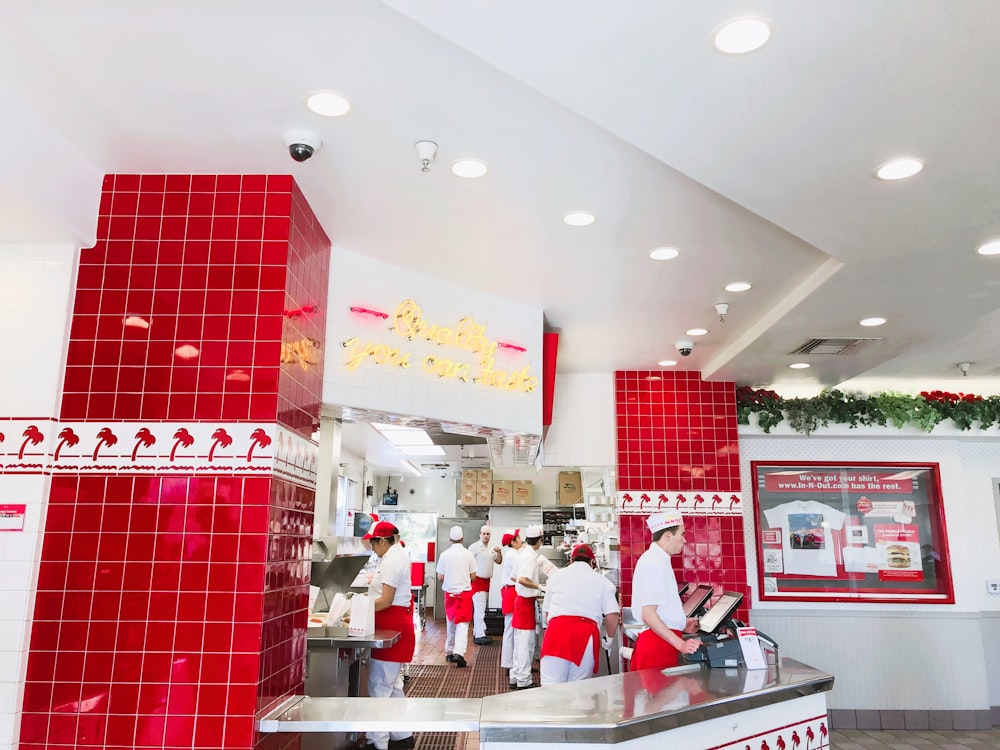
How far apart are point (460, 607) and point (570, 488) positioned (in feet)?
10.00

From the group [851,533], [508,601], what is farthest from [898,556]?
[508,601]

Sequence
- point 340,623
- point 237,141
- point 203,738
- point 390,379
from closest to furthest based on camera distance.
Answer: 1. point 203,738
2. point 237,141
3. point 390,379
4. point 340,623

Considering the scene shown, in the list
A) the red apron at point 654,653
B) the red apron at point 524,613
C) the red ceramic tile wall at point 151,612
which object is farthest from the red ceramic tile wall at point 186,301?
the red apron at point 524,613

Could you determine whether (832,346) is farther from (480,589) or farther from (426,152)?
(480,589)

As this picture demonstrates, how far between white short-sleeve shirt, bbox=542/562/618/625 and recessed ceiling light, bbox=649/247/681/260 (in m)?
2.32

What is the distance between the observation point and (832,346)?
5.98 m

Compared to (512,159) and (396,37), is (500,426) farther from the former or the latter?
(396,37)

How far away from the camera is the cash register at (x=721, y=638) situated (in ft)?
12.9

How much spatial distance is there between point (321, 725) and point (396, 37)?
281 centimetres

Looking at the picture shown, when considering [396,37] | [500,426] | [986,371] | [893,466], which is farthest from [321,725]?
[986,371]

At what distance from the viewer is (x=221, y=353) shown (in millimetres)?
3561

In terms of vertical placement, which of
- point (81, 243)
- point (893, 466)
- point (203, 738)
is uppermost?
point (81, 243)

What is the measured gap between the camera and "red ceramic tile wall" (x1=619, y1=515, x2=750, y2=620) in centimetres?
722

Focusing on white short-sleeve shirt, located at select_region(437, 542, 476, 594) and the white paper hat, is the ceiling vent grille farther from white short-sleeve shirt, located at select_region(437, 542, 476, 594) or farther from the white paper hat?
white short-sleeve shirt, located at select_region(437, 542, 476, 594)
